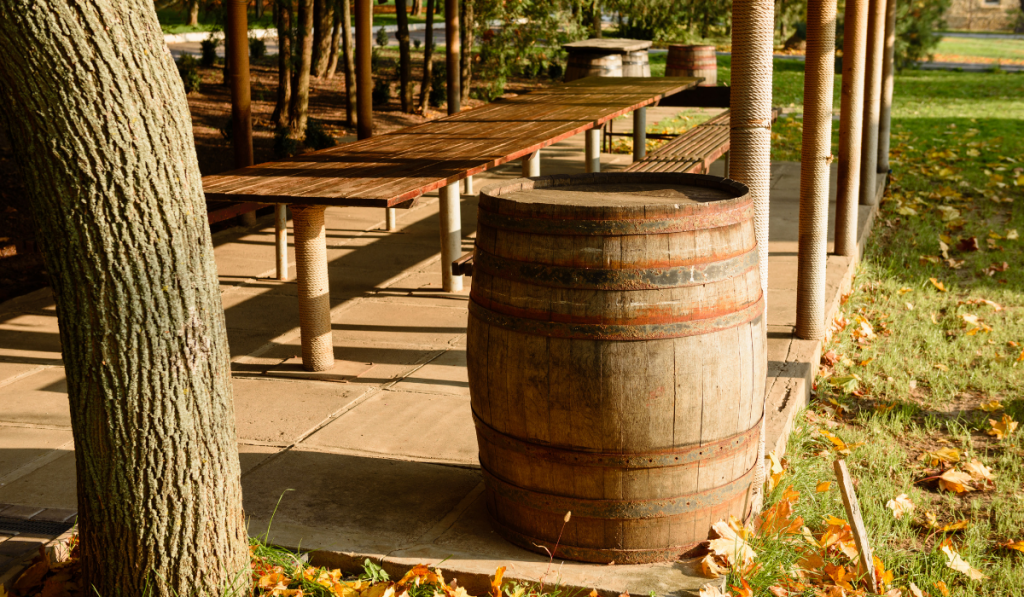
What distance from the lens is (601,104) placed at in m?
8.62

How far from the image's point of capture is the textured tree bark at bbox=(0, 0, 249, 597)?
7.64 feet

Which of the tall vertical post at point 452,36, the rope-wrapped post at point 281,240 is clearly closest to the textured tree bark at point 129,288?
the rope-wrapped post at point 281,240

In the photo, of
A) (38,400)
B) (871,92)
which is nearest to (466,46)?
(871,92)

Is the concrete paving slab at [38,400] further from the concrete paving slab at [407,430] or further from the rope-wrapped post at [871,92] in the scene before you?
the rope-wrapped post at [871,92]

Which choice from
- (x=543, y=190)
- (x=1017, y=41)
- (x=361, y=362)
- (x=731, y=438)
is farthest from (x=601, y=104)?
(x=1017, y=41)

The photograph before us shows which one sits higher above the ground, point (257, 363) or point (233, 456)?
point (233, 456)

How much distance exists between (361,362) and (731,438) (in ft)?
8.85

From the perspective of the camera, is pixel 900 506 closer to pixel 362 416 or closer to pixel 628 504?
pixel 628 504

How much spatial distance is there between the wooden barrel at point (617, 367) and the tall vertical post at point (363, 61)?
5856 millimetres

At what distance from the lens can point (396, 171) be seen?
5.46 meters

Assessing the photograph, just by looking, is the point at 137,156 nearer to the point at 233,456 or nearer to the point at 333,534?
the point at 233,456

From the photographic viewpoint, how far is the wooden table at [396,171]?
4770 mm

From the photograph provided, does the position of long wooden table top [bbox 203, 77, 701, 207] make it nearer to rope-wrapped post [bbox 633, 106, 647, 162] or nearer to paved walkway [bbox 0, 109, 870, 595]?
paved walkway [bbox 0, 109, 870, 595]

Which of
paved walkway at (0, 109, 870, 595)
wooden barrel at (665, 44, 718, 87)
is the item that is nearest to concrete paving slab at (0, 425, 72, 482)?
paved walkway at (0, 109, 870, 595)
